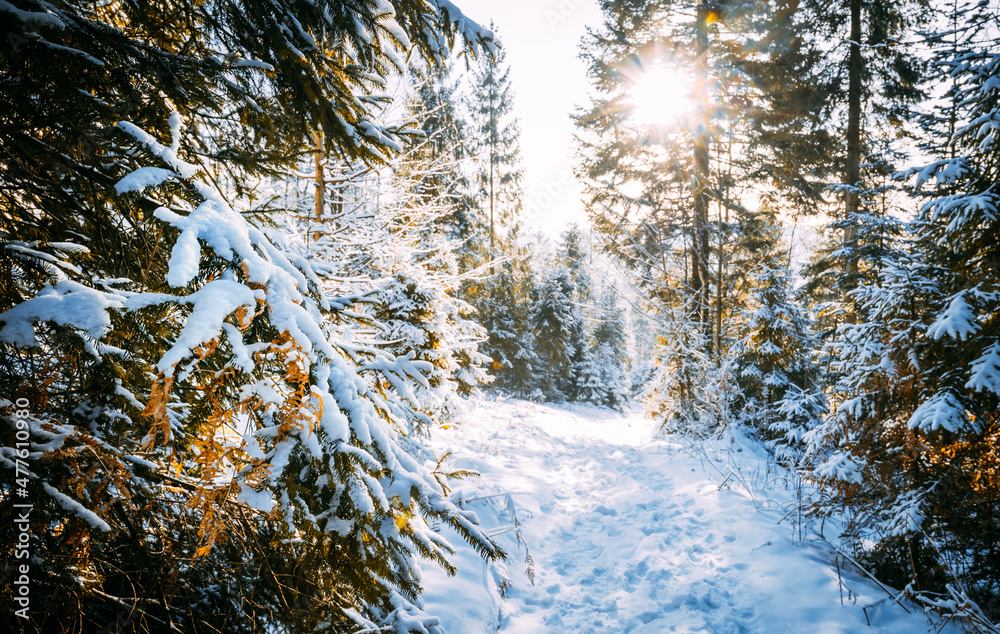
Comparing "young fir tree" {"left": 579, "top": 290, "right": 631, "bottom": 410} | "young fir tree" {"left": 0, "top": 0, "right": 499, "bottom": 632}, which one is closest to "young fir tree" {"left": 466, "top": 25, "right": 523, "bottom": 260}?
"young fir tree" {"left": 579, "top": 290, "right": 631, "bottom": 410}

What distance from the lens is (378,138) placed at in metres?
2.91

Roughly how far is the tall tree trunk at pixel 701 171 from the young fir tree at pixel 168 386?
974 cm

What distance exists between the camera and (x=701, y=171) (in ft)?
Result: 35.0

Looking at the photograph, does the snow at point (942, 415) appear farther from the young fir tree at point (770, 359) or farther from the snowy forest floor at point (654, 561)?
the young fir tree at point (770, 359)

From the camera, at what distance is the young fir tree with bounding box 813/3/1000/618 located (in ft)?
11.3

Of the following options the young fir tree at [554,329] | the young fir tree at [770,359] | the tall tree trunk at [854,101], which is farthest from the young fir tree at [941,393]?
the young fir tree at [554,329]

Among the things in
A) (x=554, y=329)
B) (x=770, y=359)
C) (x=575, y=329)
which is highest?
(x=770, y=359)

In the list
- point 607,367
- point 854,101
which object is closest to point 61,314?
point 854,101

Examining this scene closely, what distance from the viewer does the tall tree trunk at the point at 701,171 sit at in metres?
9.86

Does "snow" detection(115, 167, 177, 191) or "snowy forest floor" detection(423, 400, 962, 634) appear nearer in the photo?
"snow" detection(115, 167, 177, 191)

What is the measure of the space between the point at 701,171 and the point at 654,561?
9737 mm

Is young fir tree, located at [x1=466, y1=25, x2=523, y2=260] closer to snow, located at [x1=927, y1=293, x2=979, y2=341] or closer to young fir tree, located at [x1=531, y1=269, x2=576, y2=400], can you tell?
young fir tree, located at [x1=531, y1=269, x2=576, y2=400]

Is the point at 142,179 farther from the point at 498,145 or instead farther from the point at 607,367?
the point at 607,367

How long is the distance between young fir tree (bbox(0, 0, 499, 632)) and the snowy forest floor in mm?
1267
